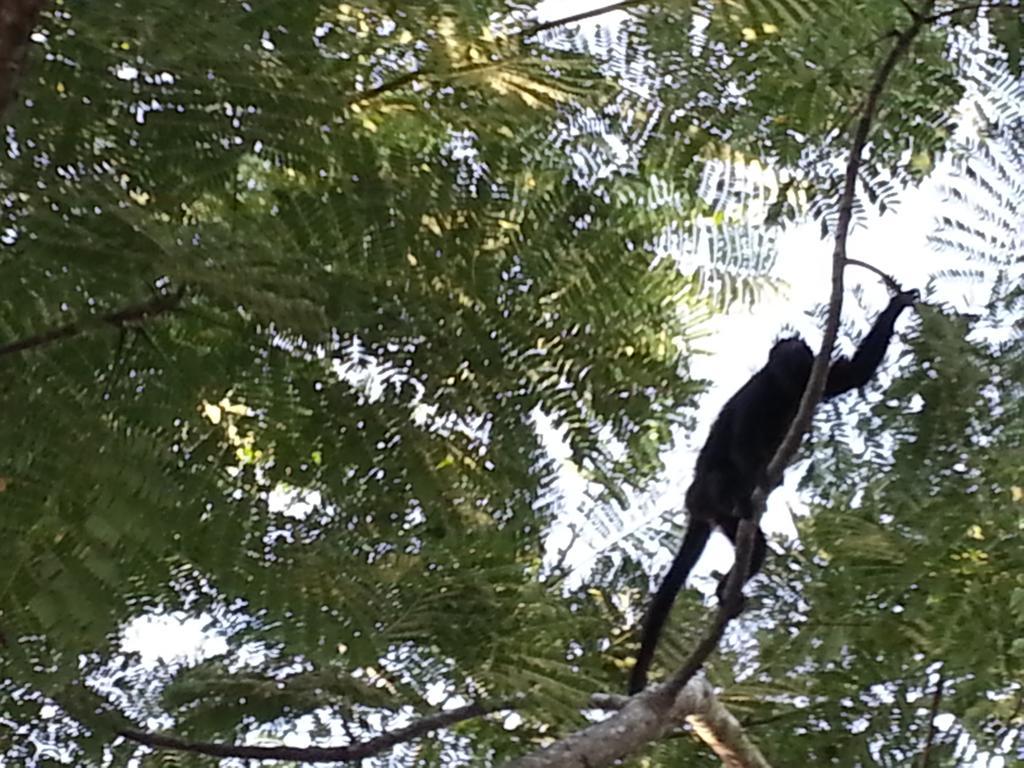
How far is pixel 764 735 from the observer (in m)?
3.04

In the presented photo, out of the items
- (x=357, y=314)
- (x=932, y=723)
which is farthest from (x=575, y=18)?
(x=932, y=723)

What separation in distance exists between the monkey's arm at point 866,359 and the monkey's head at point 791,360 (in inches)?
15.8

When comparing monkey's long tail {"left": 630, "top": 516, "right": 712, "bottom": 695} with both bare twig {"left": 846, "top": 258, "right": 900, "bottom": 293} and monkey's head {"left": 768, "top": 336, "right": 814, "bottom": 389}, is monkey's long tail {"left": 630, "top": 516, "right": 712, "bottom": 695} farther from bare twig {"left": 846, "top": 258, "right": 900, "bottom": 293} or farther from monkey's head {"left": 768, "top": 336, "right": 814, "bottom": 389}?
bare twig {"left": 846, "top": 258, "right": 900, "bottom": 293}

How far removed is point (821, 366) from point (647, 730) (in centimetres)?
81

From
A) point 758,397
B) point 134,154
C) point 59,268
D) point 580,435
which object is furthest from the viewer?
point 758,397

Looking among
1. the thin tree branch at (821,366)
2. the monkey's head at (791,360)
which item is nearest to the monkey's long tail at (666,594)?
the monkey's head at (791,360)

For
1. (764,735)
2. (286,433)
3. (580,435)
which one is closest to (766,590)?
(764,735)

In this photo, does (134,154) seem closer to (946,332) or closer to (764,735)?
(946,332)

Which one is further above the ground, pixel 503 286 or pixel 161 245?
pixel 503 286

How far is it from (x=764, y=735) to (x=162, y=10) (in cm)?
220

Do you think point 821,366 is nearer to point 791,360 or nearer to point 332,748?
point 332,748

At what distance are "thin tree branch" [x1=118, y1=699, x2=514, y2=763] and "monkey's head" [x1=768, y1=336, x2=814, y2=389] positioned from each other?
4.07 feet

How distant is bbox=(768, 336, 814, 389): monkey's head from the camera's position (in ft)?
10.6

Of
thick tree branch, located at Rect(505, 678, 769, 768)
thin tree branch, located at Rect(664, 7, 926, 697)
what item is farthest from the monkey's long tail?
thin tree branch, located at Rect(664, 7, 926, 697)
